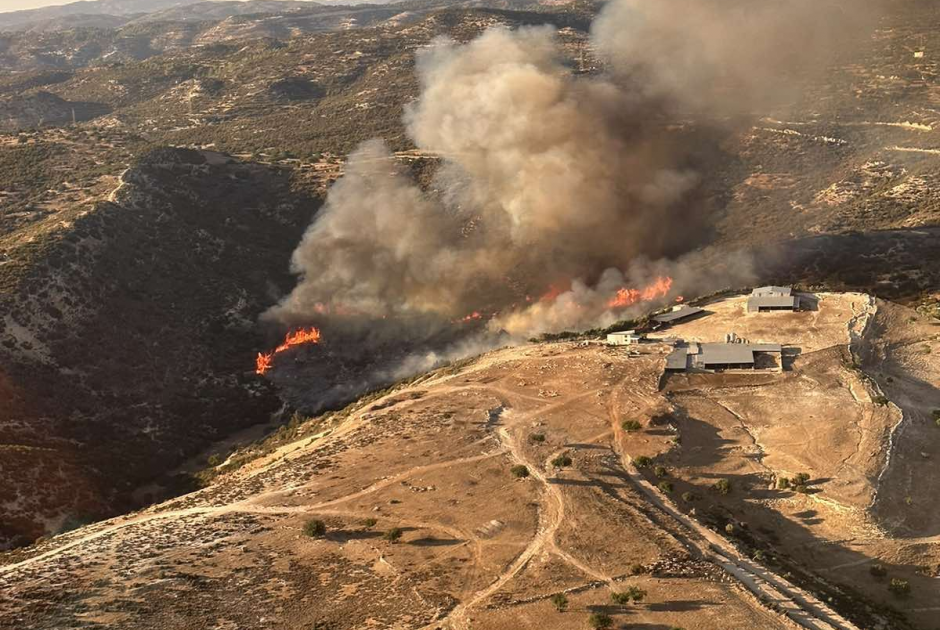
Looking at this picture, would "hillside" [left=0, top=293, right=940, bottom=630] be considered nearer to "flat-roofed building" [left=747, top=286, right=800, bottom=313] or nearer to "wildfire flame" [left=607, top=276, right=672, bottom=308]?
"flat-roofed building" [left=747, top=286, right=800, bottom=313]

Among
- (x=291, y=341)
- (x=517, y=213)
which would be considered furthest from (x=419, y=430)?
(x=517, y=213)

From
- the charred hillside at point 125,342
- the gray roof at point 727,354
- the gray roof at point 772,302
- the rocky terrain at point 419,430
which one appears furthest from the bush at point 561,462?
the charred hillside at point 125,342

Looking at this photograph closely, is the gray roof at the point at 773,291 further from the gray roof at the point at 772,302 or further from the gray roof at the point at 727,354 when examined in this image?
the gray roof at the point at 727,354

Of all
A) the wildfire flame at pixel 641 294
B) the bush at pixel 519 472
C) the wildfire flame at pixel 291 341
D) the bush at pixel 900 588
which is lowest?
the wildfire flame at pixel 291 341

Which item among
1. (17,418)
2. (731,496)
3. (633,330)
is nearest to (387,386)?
(633,330)

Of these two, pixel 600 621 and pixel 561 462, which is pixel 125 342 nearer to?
pixel 561 462
